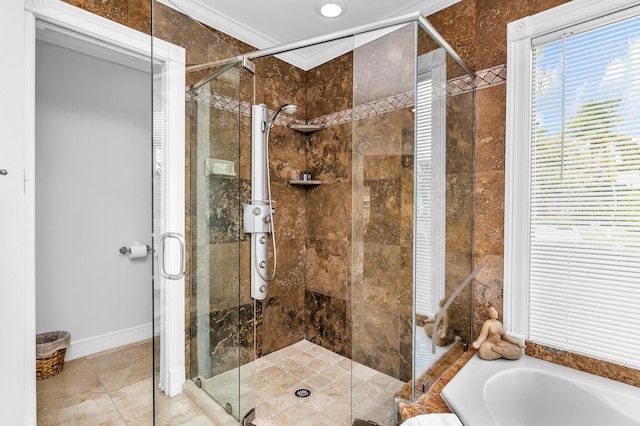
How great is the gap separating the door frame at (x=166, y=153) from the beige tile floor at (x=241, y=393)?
0.77 feet

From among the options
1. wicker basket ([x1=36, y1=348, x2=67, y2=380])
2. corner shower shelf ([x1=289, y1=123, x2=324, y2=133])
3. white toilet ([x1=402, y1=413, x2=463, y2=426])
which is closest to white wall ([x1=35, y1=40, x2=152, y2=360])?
wicker basket ([x1=36, y1=348, x2=67, y2=380])

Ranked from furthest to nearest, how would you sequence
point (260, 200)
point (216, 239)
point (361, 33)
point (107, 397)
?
point (260, 200)
point (107, 397)
point (216, 239)
point (361, 33)

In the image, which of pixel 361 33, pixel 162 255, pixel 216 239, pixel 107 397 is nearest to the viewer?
pixel 162 255

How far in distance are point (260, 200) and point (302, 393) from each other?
1.34 m

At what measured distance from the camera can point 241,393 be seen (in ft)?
5.81

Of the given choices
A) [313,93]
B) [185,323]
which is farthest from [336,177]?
[185,323]

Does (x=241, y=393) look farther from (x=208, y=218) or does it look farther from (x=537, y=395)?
(x=537, y=395)

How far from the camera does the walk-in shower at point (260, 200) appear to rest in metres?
2.28

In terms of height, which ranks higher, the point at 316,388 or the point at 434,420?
the point at 434,420

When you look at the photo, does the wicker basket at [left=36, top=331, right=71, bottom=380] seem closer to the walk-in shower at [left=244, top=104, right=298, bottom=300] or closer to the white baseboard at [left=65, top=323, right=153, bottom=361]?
the white baseboard at [left=65, top=323, right=153, bottom=361]

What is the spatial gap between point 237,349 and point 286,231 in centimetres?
110
